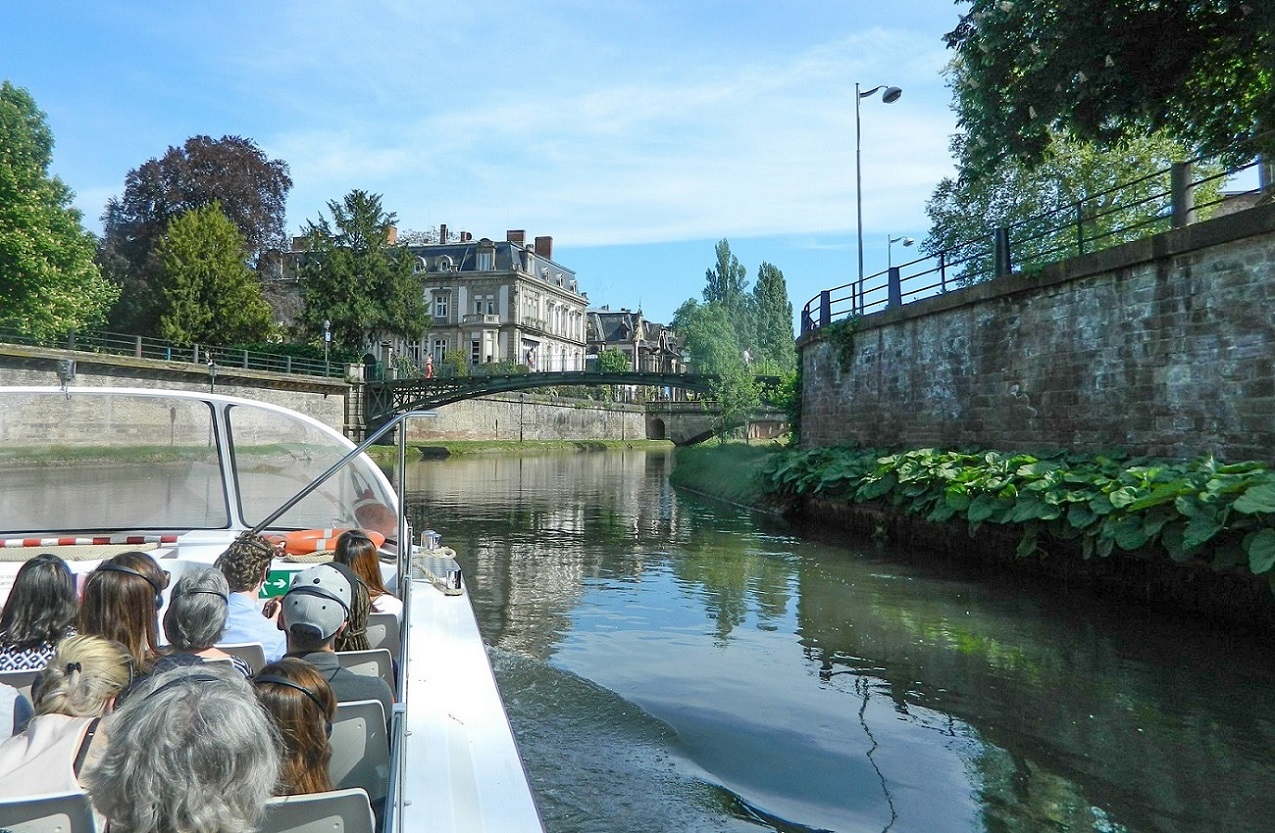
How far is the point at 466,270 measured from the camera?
80.2m

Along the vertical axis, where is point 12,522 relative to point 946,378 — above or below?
below

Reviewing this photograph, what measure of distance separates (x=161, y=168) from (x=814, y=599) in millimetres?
42465

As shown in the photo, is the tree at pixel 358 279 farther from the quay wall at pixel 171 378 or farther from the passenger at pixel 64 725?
the passenger at pixel 64 725

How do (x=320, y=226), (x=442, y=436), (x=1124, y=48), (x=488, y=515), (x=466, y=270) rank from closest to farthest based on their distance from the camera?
(x=1124, y=48) → (x=488, y=515) → (x=320, y=226) → (x=442, y=436) → (x=466, y=270)

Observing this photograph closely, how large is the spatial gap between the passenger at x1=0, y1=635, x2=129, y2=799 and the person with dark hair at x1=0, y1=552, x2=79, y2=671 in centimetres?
92

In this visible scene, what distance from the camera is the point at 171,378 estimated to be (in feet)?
122

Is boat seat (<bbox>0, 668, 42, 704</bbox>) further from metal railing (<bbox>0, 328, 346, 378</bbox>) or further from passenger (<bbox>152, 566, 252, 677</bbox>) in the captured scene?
metal railing (<bbox>0, 328, 346, 378</bbox>)

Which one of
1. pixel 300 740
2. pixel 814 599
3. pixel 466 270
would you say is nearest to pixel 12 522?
pixel 300 740

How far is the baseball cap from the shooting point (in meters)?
3.04

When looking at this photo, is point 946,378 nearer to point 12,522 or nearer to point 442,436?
point 12,522

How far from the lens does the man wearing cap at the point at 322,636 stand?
3.00m

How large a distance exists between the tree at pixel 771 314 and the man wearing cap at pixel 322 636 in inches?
2909

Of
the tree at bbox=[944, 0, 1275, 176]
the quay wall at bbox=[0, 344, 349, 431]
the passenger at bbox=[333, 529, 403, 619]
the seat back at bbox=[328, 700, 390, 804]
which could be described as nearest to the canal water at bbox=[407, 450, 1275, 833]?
the passenger at bbox=[333, 529, 403, 619]

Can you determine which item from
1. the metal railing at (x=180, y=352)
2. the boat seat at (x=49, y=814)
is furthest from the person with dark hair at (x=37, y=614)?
the metal railing at (x=180, y=352)
